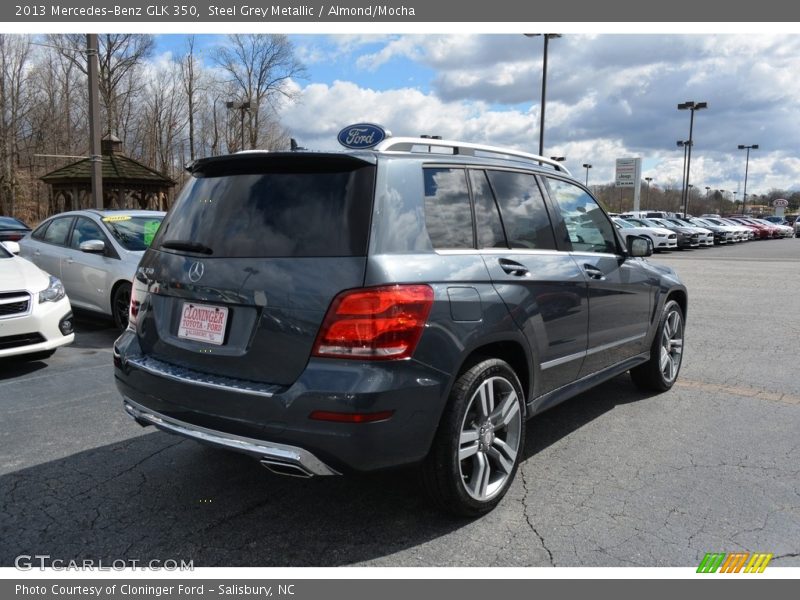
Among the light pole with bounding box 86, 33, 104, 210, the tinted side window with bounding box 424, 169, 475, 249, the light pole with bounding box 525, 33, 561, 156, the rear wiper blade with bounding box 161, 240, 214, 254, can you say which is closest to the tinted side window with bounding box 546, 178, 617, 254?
the tinted side window with bounding box 424, 169, 475, 249

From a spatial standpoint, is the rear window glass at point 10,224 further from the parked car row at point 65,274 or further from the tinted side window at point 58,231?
the tinted side window at point 58,231

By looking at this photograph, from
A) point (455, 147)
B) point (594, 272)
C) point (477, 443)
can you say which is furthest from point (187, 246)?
point (594, 272)

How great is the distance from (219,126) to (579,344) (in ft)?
189

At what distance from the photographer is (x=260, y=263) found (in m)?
2.89

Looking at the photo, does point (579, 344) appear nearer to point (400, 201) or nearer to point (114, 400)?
point (400, 201)

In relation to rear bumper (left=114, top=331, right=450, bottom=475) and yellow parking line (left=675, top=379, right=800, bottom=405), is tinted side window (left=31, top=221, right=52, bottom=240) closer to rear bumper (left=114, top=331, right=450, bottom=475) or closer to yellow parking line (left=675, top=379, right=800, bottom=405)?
rear bumper (left=114, top=331, right=450, bottom=475)

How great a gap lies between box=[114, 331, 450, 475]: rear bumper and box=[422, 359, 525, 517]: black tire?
0.44ft

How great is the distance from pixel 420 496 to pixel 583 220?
7.39 feet

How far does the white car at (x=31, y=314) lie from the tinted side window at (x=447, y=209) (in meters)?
4.61

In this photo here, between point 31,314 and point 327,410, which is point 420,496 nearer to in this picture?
point 327,410

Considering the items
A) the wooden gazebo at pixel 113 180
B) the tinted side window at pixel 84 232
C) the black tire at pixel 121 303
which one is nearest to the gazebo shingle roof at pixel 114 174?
the wooden gazebo at pixel 113 180

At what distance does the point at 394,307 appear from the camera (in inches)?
107

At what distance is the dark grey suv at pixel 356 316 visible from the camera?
8.83ft

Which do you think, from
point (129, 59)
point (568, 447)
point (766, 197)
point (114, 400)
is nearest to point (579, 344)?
point (568, 447)
